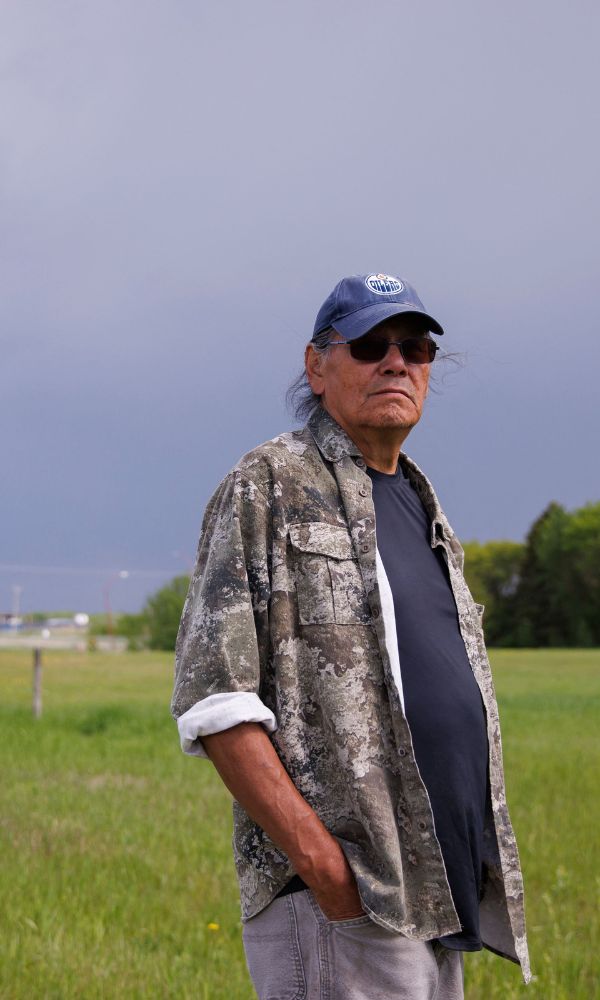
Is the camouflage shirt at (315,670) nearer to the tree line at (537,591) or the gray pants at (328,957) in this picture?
the gray pants at (328,957)

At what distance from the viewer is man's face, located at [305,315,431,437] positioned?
262cm

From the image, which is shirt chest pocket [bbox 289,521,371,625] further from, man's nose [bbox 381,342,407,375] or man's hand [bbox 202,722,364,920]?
man's nose [bbox 381,342,407,375]

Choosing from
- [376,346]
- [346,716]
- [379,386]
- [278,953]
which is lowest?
[278,953]

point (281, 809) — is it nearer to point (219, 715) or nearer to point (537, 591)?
point (219, 715)

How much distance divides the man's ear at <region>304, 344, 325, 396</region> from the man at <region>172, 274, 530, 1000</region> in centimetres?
10

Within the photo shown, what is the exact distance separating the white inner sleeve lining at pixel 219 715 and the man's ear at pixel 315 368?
2.92 ft

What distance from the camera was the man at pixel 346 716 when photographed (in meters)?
2.26

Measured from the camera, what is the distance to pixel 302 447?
261 cm

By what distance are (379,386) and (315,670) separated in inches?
29.0

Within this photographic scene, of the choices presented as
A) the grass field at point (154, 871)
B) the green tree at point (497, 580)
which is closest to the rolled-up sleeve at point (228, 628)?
the grass field at point (154, 871)

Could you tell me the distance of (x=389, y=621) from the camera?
2428 millimetres

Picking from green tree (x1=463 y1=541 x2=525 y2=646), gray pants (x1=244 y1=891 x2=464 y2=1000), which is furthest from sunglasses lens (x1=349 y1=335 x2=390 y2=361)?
green tree (x1=463 y1=541 x2=525 y2=646)

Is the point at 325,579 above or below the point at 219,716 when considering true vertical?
above

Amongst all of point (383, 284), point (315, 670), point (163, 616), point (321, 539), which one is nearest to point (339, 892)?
point (315, 670)
